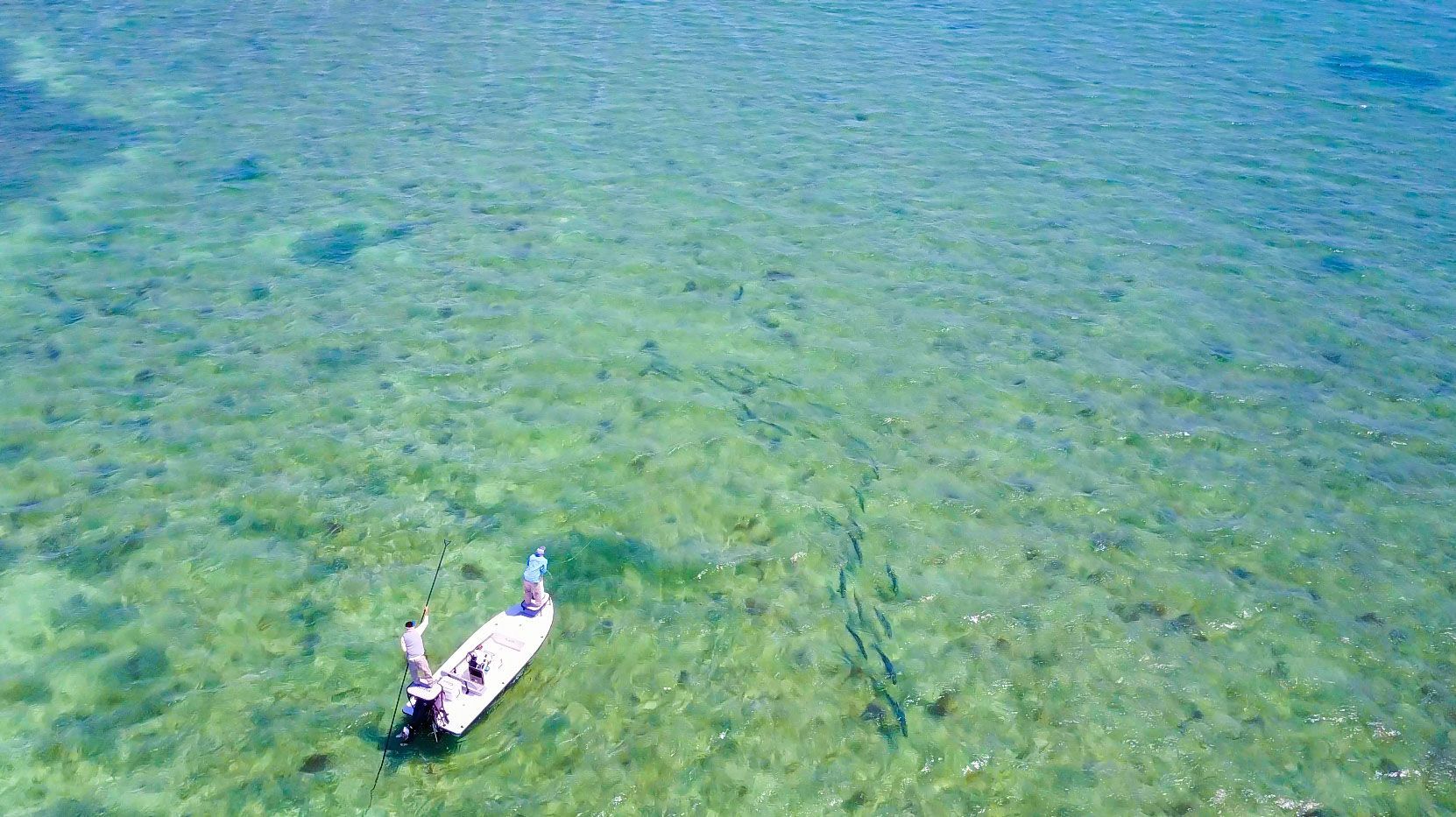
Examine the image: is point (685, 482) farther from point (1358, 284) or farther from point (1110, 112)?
point (1110, 112)

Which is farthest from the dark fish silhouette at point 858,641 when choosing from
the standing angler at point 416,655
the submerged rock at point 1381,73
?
the submerged rock at point 1381,73

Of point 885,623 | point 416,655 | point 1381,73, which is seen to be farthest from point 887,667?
point 1381,73

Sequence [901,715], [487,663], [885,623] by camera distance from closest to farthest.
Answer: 1. [487,663]
2. [901,715]
3. [885,623]

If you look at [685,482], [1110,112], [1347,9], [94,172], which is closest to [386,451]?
[685,482]

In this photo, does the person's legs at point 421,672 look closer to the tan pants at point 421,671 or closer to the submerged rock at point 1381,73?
the tan pants at point 421,671

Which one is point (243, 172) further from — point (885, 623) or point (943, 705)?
point (943, 705)
